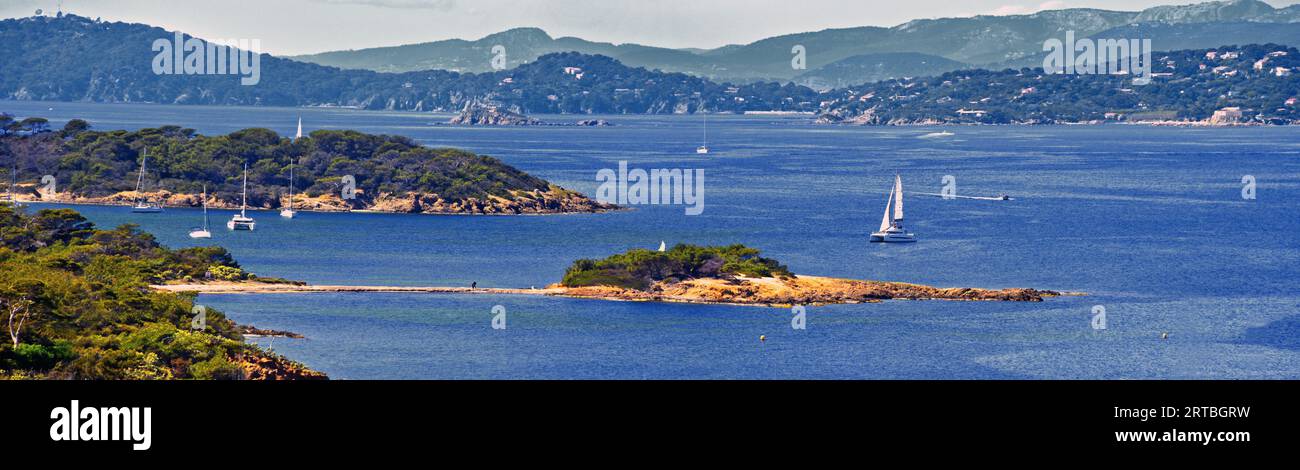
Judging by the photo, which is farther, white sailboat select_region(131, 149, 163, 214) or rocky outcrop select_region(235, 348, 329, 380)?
white sailboat select_region(131, 149, 163, 214)

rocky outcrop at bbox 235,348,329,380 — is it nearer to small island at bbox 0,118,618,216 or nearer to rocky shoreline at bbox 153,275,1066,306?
rocky shoreline at bbox 153,275,1066,306

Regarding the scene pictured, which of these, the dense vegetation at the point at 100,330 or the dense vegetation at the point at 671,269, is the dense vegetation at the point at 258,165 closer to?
the dense vegetation at the point at 671,269

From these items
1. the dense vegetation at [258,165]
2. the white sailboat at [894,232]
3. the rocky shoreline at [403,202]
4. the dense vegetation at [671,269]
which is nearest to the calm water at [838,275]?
the white sailboat at [894,232]

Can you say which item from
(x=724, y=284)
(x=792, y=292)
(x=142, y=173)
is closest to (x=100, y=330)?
(x=724, y=284)

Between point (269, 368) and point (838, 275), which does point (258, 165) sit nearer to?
point (838, 275)

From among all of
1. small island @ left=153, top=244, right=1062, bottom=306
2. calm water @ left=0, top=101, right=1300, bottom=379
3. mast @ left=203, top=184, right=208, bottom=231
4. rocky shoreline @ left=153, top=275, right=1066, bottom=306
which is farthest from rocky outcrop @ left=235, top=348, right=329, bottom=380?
mast @ left=203, top=184, right=208, bottom=231

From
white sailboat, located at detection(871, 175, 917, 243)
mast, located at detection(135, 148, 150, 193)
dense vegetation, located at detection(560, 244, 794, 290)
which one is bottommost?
dense vegetation, located at detection(560, 244, 794, 290)
